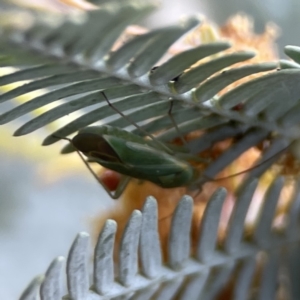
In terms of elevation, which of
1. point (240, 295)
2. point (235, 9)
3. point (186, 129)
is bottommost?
point (240, 295)

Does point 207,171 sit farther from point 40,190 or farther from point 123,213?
point 40,190

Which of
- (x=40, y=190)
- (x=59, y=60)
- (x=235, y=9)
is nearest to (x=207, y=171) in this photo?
(x=59, y=60)

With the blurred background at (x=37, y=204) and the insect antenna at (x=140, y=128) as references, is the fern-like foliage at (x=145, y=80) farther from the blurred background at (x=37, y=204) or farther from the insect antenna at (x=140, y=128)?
the blurred background at (x=37, y=204)

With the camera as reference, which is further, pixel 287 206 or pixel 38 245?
pixel 38 245

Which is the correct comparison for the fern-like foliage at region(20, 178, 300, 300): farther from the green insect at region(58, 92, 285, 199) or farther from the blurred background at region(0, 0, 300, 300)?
the blurred background at region(0, 0, 300, 300)

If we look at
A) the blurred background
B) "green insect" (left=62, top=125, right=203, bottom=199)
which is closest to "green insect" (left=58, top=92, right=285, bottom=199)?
"green insect" (left=62, top=125, right=203, bottom=199)

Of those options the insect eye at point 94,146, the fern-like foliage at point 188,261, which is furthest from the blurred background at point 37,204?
the fern-like foliage at point 188,261
